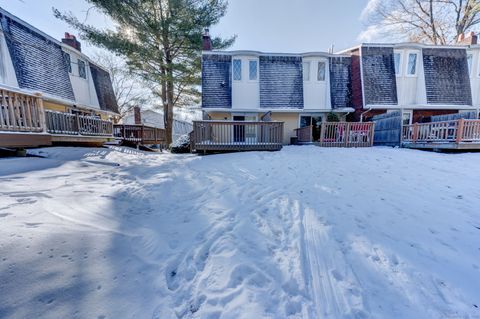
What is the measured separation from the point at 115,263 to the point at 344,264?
7.88 ft

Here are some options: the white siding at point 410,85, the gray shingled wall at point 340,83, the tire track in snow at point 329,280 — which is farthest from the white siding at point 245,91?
the tire track in snow at point 329,280

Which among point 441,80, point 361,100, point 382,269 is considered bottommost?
point 382,269

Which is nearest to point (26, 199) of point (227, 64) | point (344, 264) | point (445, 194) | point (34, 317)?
point (34, 317)

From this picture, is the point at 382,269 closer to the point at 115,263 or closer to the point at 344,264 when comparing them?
the point at 344,264

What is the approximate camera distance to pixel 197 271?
2.06 meters

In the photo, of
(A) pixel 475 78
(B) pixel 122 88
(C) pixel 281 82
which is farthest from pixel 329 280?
(B) pixel 122 88

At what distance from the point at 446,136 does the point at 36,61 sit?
62.9 ft

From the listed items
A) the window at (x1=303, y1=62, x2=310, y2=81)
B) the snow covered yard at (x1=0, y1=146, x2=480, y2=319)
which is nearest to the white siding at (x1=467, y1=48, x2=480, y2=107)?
the window at (x1=303, y1=62, x2=310, y2=81)

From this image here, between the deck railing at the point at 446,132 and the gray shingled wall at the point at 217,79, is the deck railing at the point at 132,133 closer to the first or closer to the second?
the gray shingled wall at the point at 217,79

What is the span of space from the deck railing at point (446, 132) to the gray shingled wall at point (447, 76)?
180 inches

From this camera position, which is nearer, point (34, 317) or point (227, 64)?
point (34, 317)

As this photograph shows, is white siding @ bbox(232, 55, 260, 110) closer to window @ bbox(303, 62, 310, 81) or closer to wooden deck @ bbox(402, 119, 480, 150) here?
window @ bbox(303, 62, 310, 81)

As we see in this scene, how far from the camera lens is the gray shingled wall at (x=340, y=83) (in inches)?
497

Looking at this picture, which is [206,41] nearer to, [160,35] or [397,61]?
[160,35]
